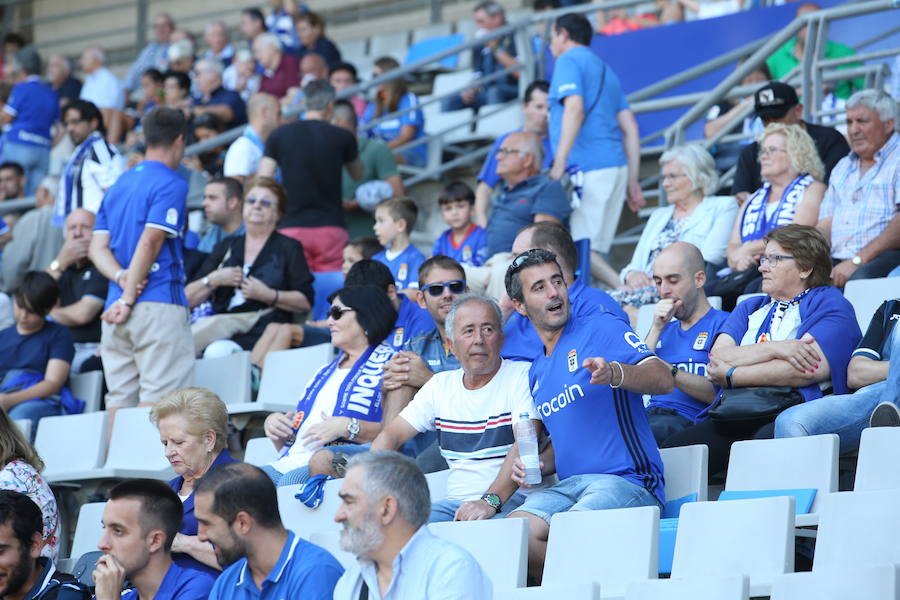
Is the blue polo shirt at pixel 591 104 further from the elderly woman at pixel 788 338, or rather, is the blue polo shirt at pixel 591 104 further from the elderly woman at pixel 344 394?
the elderly woman at pixel 788 338

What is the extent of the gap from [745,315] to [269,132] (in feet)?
14.4

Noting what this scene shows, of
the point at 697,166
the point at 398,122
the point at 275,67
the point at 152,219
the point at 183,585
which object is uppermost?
the point at 275,67

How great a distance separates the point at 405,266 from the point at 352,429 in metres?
1.97

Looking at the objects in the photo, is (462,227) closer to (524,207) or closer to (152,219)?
(524,207)

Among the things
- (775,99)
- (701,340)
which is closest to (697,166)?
(775,99)

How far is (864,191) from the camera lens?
6.09 metres

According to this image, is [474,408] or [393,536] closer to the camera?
[393,536]

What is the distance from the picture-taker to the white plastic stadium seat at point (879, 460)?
13.5 feet

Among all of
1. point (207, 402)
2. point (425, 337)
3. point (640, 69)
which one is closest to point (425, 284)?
point (425, 337)

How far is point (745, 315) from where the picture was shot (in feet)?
17.8

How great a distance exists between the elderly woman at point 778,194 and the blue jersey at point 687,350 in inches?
29.2

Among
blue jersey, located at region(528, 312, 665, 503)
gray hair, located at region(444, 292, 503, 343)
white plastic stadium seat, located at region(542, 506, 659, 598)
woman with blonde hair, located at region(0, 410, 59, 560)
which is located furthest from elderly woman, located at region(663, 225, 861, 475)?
woman with blonde hair, located at region(0, 410, 59, 560)

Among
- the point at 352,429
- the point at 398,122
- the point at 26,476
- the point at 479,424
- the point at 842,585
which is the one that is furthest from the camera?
the point at 398,122

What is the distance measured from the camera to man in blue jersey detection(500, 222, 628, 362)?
5.13m
